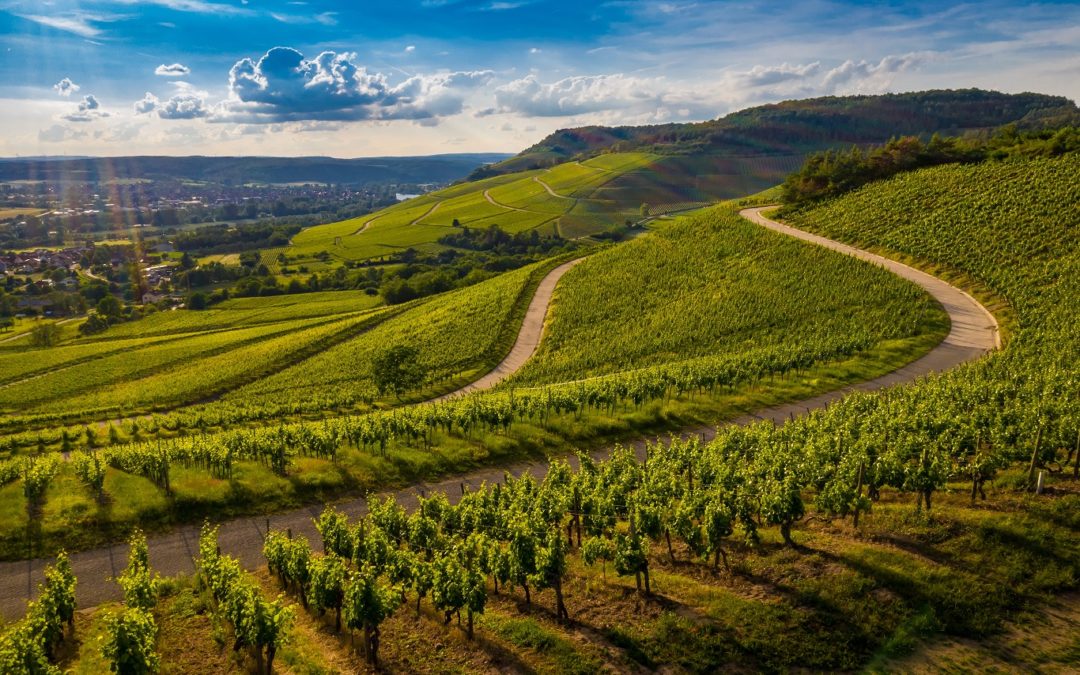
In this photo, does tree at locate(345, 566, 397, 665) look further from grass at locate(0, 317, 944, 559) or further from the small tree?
the small tree

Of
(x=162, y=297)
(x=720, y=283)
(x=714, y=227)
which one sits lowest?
(x=162, y=297)

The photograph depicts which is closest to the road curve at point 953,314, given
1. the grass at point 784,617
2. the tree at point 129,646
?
the grass at point 784,617

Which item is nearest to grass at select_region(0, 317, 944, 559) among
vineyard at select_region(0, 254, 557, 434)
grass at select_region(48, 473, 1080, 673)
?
grass at select_region(48, 473, 1080, 673)

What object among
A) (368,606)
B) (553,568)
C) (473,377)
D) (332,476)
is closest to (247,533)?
(332,476)

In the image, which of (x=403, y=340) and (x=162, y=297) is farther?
(x=162, y=297)

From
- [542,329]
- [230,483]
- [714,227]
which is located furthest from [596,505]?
[714,227]

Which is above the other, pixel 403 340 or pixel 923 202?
pixel 923 202

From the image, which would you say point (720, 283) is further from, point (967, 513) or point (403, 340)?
point (967, 513)
